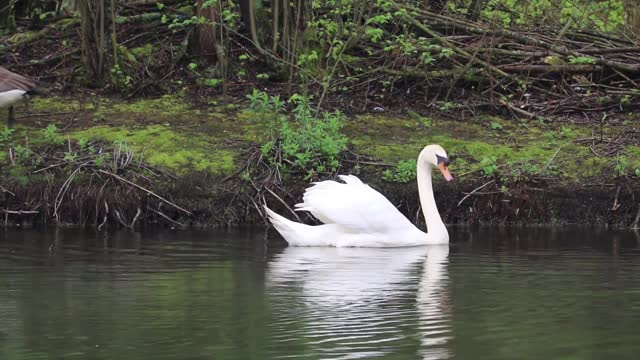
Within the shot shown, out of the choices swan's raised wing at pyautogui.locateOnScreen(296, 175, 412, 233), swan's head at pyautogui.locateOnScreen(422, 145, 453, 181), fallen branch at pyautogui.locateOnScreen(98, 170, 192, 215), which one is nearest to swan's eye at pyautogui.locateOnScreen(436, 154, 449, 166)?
swan's head at pyautogui.locateOnScreen(422, 145, 453, 181)

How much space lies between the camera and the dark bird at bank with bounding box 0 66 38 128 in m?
16.8

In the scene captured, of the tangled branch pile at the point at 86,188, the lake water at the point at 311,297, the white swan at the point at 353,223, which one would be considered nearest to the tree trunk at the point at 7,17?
the tangled branch pile at the point at 86,188

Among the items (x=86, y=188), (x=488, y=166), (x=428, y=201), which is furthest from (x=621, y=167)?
(x=86, y=188)

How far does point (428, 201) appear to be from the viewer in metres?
14.5

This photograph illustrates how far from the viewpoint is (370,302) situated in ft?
32.1

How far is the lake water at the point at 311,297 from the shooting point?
8039 mm

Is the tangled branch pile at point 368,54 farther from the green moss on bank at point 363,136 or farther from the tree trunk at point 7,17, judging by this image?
the green moss on bank at point 363,136

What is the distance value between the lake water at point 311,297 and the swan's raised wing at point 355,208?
0.92 feet

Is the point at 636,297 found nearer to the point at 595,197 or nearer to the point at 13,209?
the point at 595,197

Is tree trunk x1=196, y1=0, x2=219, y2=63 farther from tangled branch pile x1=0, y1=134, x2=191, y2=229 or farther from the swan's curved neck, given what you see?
the swan's curved neck

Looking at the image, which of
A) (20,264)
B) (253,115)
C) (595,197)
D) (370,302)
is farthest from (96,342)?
(253,115)

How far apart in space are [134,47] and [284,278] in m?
9.60

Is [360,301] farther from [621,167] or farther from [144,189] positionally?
[621,167]

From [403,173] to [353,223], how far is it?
2.13m
